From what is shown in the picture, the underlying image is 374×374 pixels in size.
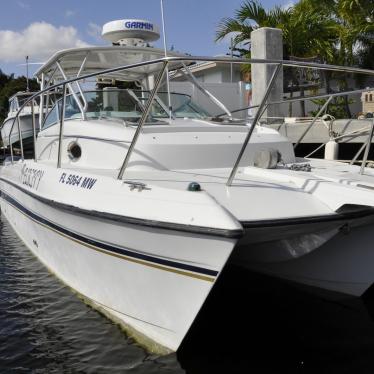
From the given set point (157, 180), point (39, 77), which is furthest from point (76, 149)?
point (39, 77)

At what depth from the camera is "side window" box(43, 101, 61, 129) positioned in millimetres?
6104

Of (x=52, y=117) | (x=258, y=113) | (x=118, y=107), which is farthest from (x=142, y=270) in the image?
(x=52, y=117)

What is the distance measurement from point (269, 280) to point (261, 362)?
57.3 inches

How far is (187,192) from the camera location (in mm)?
3482

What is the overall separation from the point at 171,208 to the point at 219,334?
150 cm

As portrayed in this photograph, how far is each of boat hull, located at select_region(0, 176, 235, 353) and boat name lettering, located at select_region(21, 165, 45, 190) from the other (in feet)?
1.98

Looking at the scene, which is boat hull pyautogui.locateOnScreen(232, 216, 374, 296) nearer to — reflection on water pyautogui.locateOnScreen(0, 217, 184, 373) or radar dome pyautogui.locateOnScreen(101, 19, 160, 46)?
reflection on water pyautogui.locateOnScreen(0, 217, 184, 373)

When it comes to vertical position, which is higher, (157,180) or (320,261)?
(157,180)

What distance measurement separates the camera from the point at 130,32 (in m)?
7.03

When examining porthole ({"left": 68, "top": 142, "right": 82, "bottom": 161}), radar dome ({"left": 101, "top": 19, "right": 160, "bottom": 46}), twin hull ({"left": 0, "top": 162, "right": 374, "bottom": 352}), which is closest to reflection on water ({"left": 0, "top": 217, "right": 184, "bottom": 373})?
twin hull ({"left": 0, "top": 162, "right": 374, "bottom": 352})

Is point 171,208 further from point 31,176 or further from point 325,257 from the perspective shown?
point 31,176

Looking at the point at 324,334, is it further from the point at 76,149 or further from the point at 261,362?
the point at 76,149

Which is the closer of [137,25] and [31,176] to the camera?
[31,176]

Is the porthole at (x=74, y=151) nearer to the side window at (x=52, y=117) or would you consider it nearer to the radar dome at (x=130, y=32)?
the side window at (x=52, y=117)
